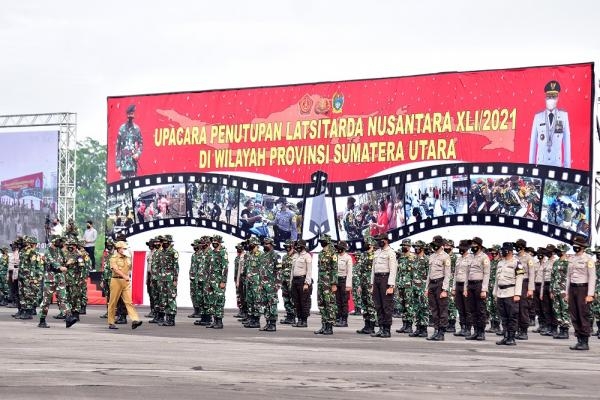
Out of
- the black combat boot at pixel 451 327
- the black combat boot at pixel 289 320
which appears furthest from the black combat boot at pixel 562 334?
the black combat boot at pixel 289 320

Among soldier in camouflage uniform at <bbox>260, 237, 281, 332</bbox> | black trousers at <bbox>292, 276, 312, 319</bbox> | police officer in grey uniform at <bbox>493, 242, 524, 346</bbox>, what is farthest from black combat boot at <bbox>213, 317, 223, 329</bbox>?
police officer in grey uniform at <bbox>493, 242, 524, 346</bbox>

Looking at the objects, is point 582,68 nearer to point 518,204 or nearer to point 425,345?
point 518,204

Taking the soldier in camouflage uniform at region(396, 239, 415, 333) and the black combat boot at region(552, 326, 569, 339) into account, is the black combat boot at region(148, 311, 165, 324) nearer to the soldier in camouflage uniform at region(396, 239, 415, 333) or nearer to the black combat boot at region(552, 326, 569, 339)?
the soldier in camouflage uniform at region(396, 239, 415, 333)

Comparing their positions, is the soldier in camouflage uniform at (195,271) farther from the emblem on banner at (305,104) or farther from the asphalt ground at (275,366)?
the emblem on banner at (305,104)

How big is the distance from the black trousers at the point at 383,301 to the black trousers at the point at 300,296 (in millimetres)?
2152

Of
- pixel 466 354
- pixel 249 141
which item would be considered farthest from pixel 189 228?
pixel 466 354

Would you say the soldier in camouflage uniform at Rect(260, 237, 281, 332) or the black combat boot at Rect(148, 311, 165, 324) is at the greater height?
the soldier in camouflage uniform at Rect(260, 237, 281, 332)

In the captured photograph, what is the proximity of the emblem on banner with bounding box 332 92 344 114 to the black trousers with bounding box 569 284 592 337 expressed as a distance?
1678 centimetres

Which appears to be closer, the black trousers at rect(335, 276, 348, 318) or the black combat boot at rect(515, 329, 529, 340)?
the black combat boot at rect(515, 329, 529, 340)

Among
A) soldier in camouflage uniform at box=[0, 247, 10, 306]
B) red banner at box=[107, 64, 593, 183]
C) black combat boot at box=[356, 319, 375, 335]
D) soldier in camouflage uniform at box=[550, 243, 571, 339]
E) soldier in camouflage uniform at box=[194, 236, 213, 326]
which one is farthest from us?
soldier in camouflage uniform at box=[0, 247, 10, 306]

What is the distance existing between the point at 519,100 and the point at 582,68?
2013 mm

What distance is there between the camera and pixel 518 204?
34719 millimetres

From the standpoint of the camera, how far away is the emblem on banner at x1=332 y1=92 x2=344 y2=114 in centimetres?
3881

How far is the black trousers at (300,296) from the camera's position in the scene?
91.2 ft
